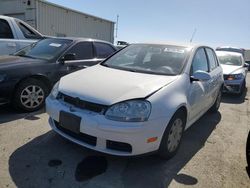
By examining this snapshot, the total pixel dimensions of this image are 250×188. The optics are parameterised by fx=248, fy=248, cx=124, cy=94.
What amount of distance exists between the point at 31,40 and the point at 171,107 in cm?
526

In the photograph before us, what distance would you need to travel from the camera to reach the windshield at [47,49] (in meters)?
5.18

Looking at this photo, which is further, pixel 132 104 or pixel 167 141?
pixel 167 141

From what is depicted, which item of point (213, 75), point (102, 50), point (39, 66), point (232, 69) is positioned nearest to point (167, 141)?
point (213, 75)

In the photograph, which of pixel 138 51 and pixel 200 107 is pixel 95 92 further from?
pixel 200 107

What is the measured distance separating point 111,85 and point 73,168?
1084 mm

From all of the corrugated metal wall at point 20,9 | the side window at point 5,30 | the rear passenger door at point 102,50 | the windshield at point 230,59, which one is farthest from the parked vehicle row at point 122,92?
the corrugated metal wall at point 20,9

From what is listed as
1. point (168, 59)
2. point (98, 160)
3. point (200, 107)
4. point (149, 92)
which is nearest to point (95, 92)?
point (149, 92)

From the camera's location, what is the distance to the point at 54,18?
13.4 meters

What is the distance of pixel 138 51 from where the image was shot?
4266 mm

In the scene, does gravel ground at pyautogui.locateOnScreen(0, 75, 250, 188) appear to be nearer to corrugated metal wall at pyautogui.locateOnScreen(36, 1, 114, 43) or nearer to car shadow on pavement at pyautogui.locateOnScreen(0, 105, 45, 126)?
car shadow on pavement at pyautogui.locateOnScreen(0, 105, 45, 126)

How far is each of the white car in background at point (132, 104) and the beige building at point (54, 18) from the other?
9618 millimetres

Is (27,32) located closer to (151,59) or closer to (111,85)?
(151,59)

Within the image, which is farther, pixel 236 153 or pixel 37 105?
pixel 37 105

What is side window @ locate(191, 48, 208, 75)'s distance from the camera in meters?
3.84
